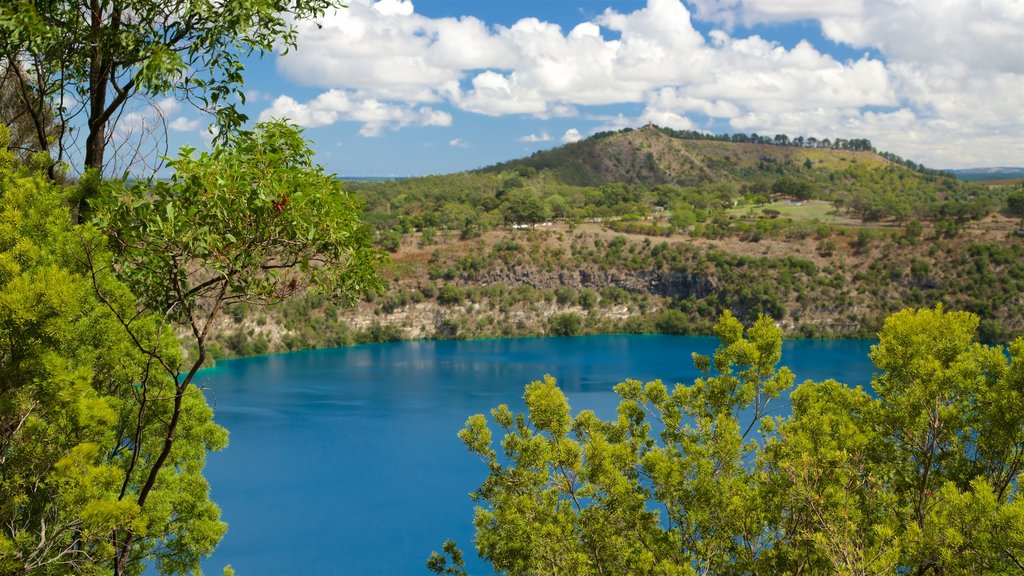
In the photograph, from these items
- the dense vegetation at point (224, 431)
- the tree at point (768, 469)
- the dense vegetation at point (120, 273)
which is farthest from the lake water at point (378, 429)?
the dense vegetation at point (120, 273)

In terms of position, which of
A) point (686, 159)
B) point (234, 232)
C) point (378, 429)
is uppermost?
point (686, 159)

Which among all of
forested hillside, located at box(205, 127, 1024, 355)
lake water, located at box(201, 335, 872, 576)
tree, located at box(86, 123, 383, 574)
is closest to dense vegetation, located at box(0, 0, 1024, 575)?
tree, located at box(86, 123, 383, 574)

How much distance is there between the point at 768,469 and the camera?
25.7 ft

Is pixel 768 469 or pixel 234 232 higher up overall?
pixel 234 232

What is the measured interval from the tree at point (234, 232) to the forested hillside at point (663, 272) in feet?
166

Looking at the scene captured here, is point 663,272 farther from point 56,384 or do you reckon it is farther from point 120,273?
point 56,384

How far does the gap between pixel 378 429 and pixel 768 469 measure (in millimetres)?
33218

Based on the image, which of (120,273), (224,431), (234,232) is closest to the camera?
(234,232)

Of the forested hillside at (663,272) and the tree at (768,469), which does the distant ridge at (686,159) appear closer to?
the forested hillside at (663,272)

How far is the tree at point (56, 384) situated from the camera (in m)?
4.26

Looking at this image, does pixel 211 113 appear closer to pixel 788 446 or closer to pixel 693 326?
pixel 788 446

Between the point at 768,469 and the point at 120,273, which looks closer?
the point at 120,273

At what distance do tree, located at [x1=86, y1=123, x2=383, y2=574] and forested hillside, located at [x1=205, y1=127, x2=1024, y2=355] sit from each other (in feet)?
166

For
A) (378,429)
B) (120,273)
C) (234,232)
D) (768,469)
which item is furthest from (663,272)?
(234,232)
